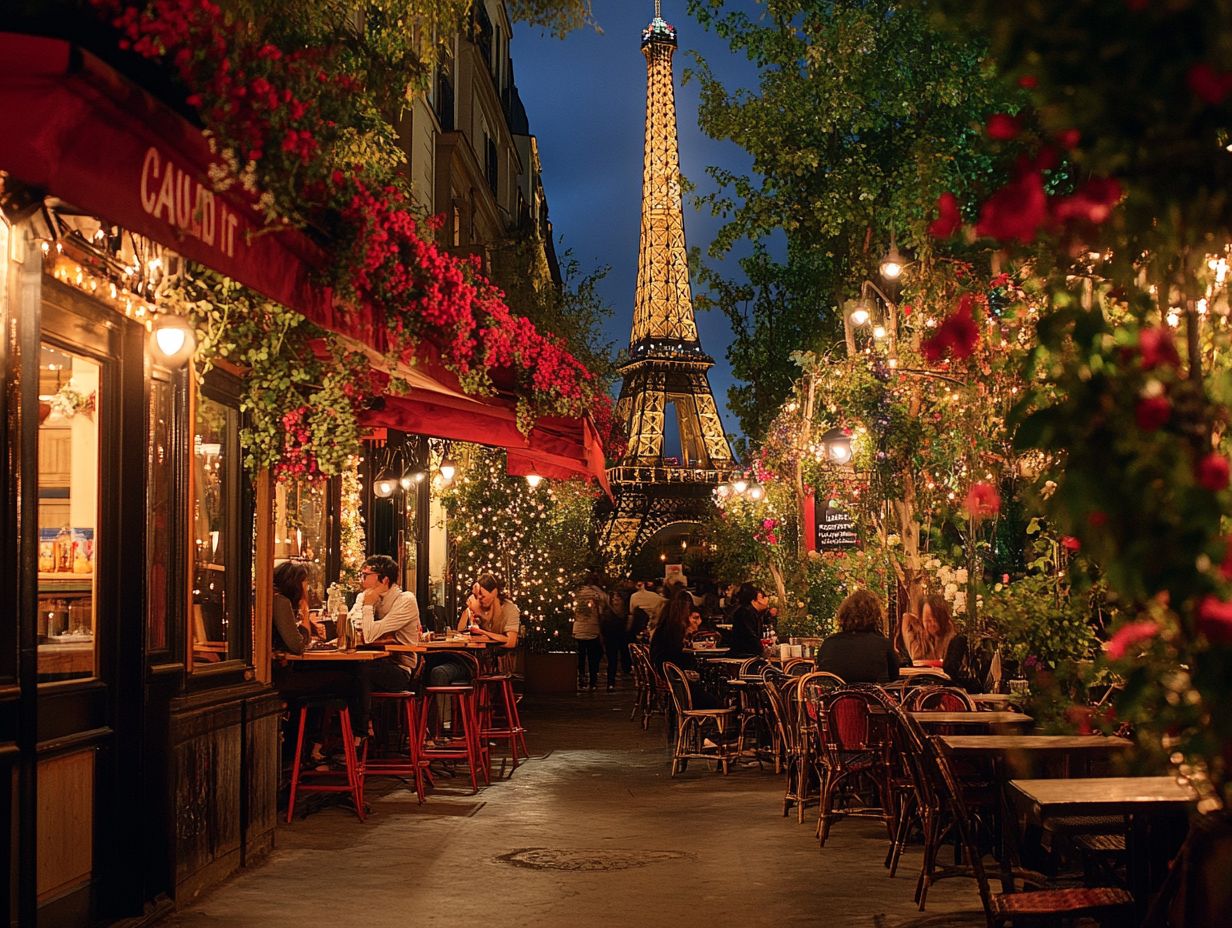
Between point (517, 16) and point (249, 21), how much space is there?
2593mm

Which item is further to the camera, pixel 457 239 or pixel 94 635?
pixel 457 239

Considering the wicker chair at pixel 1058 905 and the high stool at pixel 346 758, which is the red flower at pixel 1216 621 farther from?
the high stool at pixel 346 758

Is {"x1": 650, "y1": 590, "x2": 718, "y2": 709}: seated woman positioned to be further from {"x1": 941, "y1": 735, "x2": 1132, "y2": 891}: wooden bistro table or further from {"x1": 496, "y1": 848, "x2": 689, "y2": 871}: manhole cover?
{"x1": 941, "y1": 735, "x2": 1132, "y2": 891}: wooden bistro table

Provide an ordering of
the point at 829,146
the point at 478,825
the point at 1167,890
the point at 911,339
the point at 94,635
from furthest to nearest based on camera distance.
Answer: the point at 829,146, the point at 911,339, the point at 478,825, the point at 94,635, the point at 1167,890

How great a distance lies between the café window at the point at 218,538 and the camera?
8305 millimetres

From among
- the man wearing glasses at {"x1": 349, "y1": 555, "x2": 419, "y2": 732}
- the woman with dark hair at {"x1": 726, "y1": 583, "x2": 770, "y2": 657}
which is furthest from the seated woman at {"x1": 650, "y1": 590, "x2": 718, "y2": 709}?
the man wearing glasses at {"x1": 349, "y1": 555, "x2": 419, "y2": 732}

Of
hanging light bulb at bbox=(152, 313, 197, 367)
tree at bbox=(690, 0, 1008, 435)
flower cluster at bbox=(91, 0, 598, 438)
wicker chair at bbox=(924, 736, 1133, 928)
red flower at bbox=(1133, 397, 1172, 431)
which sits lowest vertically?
wicker chair at bbox=(924, 736, 1133, 928)

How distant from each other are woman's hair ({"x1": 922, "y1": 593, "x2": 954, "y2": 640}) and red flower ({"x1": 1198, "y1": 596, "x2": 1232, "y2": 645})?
11.6 metres

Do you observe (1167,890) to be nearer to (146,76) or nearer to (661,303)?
(146,76)

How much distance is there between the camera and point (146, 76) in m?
5.32

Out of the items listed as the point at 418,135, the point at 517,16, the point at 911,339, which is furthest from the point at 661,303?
the point at 517,16

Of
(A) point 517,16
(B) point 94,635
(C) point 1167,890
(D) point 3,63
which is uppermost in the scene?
(A) point 517,16

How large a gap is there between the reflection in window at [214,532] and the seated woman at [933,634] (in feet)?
17.8

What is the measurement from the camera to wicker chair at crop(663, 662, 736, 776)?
14.0m
